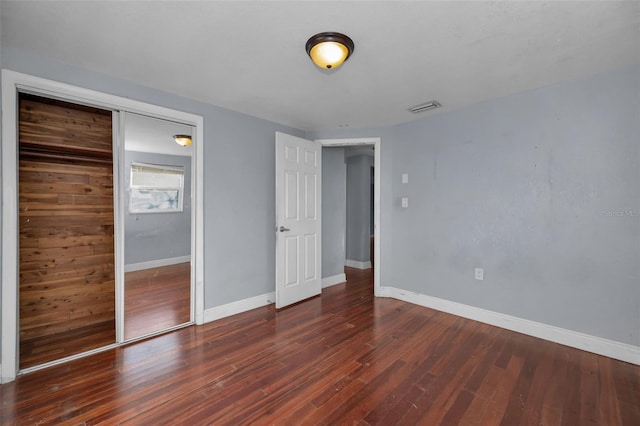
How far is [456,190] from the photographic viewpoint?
10.8 feet

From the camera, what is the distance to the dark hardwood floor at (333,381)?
5.51 ft

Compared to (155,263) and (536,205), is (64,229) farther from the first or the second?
(536,205)

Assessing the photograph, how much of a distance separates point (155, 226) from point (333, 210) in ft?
8.61

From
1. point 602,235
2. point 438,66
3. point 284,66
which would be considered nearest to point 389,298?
point 602,235

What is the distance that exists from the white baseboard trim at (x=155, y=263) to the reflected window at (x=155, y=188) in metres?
0.53

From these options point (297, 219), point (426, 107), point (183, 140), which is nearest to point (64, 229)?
point (183, 140)

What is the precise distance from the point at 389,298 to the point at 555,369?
6.17ft

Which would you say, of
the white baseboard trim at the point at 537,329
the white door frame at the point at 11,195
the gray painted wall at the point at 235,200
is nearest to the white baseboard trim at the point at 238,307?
the gray painted wall at the point at 235,200

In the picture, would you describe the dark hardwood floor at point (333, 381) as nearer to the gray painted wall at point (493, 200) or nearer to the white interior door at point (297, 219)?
the gray painted wall at point (493, 200)

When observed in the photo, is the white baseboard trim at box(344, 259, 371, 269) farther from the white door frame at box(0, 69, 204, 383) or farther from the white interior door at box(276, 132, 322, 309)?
the white door frame at box(0, 69, 204, 383)

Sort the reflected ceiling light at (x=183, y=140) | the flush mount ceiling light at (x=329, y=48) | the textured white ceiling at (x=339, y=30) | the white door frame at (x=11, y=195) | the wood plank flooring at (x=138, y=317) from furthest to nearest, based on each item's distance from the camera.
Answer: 1. the reflected ceiling light at (x=183, y=140)
2. the wood plank flooring at (x=138, y=317)
3. the white door frame at (x=11, y=195)
4. the flush mount ceiling light at (x=329, y=48)
5. the textured white ceiling at (x=339, y=30)

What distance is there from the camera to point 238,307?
330cm

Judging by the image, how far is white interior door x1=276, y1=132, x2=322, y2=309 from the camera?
3408mm

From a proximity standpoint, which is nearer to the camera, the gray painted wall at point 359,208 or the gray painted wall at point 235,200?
the gray painted wall at point 235,200
